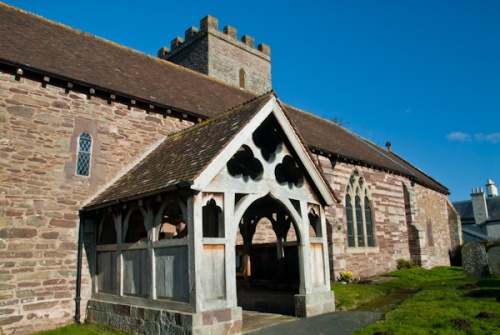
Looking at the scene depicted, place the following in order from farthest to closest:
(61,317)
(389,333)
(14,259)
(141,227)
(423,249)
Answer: (423,249)
(141,227)
(61,317)
(14,259)
(389,333)

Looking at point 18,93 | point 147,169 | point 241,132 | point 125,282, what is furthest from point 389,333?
point 18,93

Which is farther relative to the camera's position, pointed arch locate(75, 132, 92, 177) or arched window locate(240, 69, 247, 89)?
arched window locate(240, 69, 247, 89)

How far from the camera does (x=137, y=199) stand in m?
8.96

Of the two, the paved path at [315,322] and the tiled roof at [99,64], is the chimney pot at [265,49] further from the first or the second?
the paved path at [315,322]

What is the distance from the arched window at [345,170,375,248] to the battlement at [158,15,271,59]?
61.8 feet

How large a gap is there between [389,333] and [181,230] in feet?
23.0

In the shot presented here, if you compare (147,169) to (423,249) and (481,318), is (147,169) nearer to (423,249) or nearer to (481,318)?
(481,318)

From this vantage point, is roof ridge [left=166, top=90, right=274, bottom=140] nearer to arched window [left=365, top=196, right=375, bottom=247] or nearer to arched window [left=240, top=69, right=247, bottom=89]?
arched window [left=365, top=196, right=375, bottom=247]

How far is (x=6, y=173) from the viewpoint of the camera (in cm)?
976

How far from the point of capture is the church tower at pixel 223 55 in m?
32.4

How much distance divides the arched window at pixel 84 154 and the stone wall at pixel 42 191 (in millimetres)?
131

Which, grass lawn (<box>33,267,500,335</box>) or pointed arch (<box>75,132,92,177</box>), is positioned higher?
pointed arch (<box>75,132,92,177</box>)

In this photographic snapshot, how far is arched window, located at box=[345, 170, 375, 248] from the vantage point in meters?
19.1

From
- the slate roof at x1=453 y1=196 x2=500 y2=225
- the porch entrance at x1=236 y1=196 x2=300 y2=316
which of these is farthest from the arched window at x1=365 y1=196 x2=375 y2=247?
the slate roof at x1=453 y1=196 x2=500 y2=225
